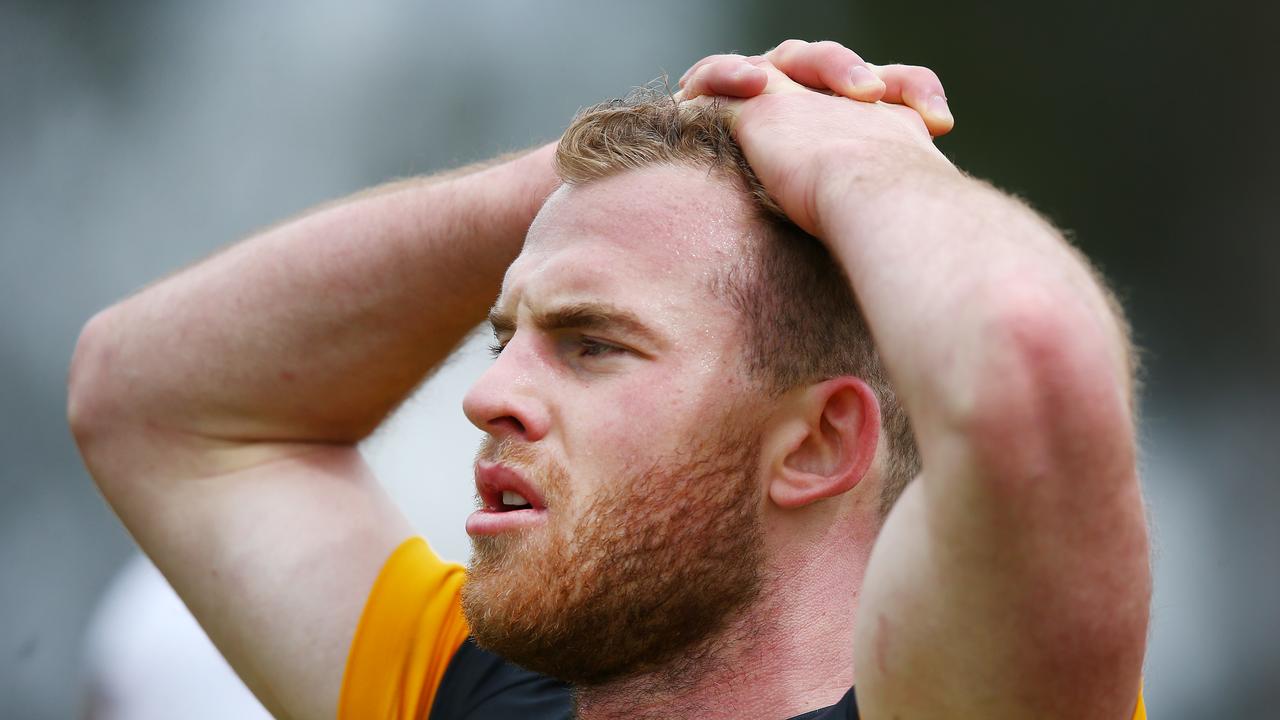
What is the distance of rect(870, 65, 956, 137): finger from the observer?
6.52 ft

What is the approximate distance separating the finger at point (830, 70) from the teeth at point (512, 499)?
755mm

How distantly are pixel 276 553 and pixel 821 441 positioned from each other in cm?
106

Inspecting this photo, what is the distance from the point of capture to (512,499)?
1.92 meters

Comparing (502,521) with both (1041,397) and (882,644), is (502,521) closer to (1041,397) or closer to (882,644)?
(882,644)

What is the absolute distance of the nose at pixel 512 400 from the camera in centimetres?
185

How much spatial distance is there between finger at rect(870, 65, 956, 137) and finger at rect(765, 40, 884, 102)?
5cm

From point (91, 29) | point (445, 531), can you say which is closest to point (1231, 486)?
point (445, 531)

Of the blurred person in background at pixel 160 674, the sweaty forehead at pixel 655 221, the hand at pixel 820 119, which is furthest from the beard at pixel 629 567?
the blurred person in background at pixel 160 674

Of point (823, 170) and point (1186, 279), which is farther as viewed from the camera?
point (1186, 279)

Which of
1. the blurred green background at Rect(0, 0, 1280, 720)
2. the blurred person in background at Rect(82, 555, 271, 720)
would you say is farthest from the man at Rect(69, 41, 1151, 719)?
the blurred green background at Rect(0, 0, 1280, 720)

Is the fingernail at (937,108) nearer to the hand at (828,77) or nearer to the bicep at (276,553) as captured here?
the hand at (828,77)

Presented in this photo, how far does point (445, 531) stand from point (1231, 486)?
11.0 ft

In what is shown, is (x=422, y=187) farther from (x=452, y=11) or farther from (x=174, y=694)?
(x=452, y=11)

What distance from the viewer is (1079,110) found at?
625 cm
